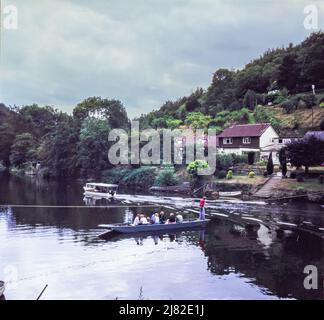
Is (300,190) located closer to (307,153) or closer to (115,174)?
(307,153)

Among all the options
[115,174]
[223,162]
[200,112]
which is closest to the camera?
[223,162]

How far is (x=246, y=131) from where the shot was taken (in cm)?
7969

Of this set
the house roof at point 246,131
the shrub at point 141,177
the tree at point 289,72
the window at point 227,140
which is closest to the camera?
the shrub at point 141,177

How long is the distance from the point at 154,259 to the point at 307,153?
3498cm

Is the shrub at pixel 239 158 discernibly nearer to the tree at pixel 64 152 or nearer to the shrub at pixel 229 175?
the shrub at pixel 229 175

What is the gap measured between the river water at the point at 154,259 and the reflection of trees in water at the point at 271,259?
5 centimetres

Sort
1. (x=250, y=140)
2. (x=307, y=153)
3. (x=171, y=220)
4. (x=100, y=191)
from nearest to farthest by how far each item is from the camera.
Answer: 1. (x=171, y=220)
2. (x=307, y=153)
3. (x=100, y=191)
4. (x=250, y=140)

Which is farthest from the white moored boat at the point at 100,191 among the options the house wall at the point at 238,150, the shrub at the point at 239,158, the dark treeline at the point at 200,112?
the house wall at the point at 238,150

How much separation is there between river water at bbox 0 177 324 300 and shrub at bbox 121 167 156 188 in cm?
2812

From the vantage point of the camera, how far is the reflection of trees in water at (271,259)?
2325cm

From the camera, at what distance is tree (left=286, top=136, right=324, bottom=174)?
5666cm

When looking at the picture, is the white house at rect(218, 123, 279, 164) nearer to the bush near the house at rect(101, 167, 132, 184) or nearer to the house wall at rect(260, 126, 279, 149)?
the house wall at rect(260, 126, 279, 149)

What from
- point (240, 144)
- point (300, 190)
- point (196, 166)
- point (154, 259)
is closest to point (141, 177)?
point (196, 166)
